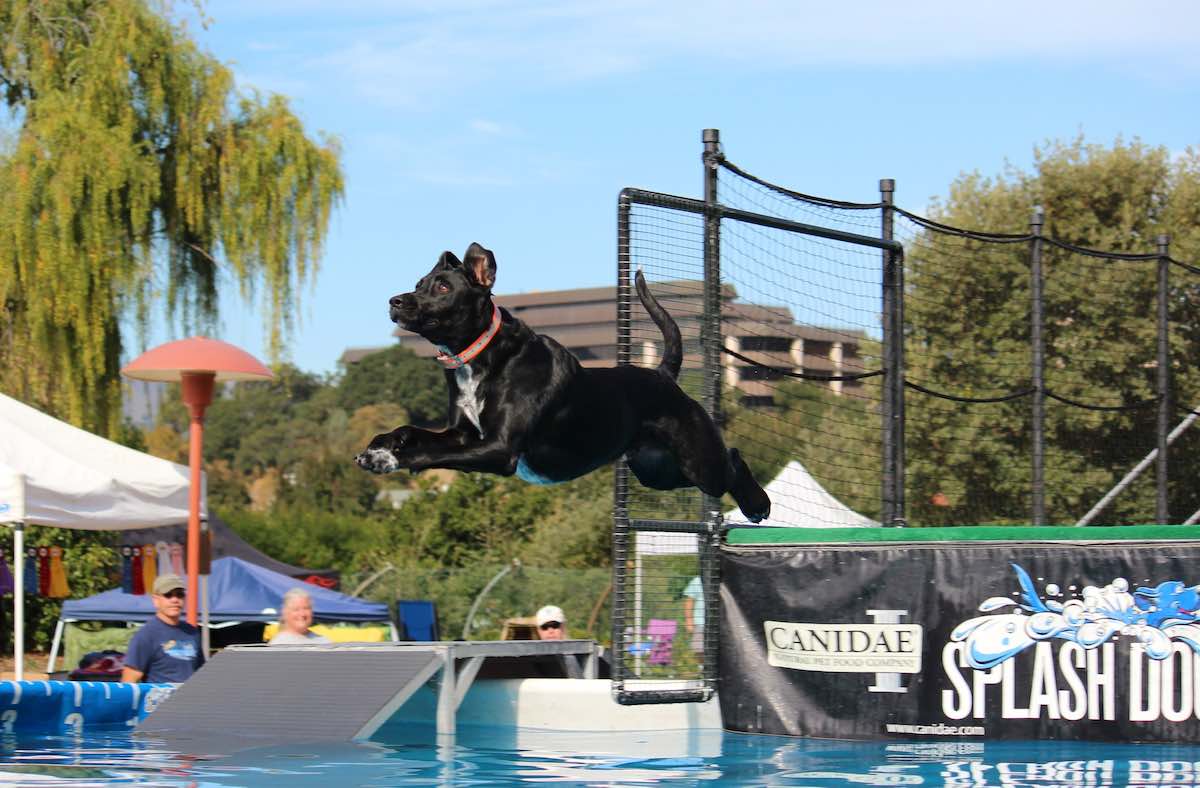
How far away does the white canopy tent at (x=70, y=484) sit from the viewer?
1016cm

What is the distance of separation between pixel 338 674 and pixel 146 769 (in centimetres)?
141

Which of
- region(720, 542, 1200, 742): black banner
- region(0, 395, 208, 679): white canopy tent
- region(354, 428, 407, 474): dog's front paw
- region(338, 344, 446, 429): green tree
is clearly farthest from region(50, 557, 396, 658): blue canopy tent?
region(338, 344, 446, 429): green tree

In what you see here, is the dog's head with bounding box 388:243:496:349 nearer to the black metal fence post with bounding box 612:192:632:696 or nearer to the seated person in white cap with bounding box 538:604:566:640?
the black metal fence post with bounding box 612:192:632:696

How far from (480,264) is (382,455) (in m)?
0.82

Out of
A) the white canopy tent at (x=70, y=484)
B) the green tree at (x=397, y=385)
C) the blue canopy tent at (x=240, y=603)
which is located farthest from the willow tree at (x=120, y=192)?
the green tree at (x=397, y=385)

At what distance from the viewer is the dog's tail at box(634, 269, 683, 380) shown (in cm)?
686

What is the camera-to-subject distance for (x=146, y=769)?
6457mm

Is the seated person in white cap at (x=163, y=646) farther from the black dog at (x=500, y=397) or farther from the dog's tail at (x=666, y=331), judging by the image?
the black dog at (x=500, y=397)

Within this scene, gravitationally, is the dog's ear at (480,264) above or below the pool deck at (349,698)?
above

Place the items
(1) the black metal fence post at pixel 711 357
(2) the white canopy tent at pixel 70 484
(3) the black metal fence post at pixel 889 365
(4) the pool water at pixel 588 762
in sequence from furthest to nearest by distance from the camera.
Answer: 1. (2) the white canopy tent at pixel 70 484
2. (3) the black metal fence post at pixel 889 365
3. (1) the black metal fence post at pixel 711 357
4. (4) the pool water at pixel 588 762

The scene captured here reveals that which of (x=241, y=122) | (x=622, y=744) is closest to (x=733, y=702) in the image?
(x=622, y=744)

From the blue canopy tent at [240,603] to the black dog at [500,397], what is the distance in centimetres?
901

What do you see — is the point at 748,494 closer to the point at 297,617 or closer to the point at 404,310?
the point at 404,310

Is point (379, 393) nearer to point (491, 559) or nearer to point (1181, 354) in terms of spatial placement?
point (491, 559)
